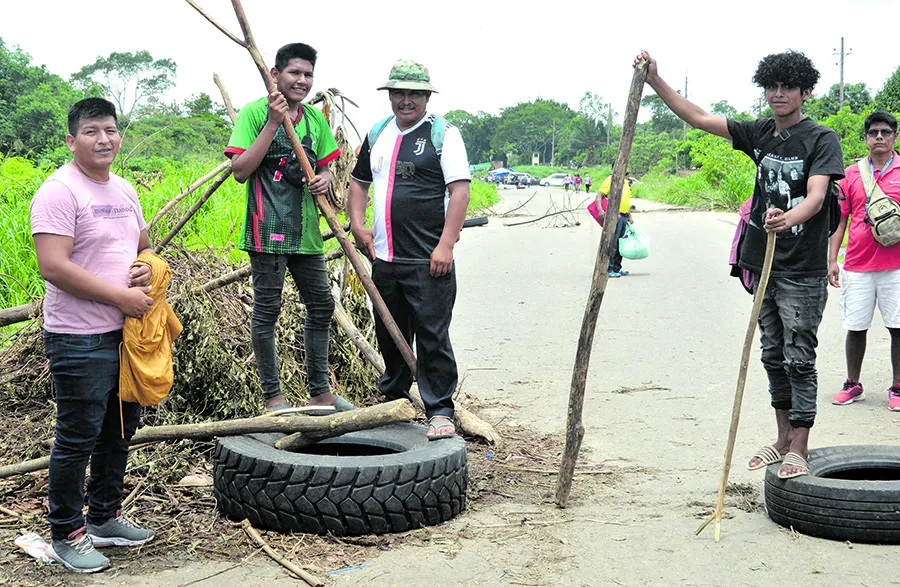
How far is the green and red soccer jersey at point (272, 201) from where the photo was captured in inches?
207

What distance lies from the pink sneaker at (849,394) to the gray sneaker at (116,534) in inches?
202

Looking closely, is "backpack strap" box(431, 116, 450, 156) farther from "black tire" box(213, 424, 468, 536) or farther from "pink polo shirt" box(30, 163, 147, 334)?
"pink polo shirt" box(30, 163, 147, 334)

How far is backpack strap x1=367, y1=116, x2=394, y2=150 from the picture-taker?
217 inches

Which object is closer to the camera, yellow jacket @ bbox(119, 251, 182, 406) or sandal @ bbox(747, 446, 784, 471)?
yellow jacket @ bbox(119, 251, 182, 406)

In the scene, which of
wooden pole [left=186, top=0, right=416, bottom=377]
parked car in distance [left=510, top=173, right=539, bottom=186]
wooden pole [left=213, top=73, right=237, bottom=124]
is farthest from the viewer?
parked car in distance [left=510, top=173, right=539, bottom=186]

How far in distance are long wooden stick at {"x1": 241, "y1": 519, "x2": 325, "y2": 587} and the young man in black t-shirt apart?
2.24 m

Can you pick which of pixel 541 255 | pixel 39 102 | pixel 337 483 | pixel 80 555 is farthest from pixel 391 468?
pixel 39 102

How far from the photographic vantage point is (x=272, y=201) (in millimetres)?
5277

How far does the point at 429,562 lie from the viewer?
157 inches

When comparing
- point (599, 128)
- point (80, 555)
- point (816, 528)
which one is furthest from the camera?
point (599, 128)

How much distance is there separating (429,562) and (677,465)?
207cm

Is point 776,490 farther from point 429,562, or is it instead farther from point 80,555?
point 80,555

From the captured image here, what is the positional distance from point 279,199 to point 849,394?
4.54 metres

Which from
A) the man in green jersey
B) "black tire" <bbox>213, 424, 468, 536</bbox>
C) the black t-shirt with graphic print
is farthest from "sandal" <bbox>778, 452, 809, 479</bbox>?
the man in green jersey
